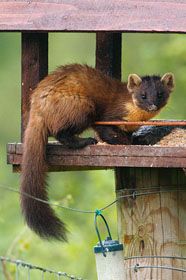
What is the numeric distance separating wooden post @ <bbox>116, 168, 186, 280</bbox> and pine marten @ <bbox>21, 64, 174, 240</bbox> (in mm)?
402

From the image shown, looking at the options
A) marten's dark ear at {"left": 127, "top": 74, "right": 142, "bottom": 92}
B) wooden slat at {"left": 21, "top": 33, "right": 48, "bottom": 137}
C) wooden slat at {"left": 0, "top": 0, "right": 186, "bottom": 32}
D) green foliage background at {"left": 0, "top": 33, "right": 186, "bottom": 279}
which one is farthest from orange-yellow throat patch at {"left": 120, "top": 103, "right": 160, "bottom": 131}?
green foliage background at {"left": 0, "top": 33, "right": 186, "bottom": 279}

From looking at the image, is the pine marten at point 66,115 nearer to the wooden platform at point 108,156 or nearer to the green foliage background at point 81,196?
the wooden platform at point 108,156

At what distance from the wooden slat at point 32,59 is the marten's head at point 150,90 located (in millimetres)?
631

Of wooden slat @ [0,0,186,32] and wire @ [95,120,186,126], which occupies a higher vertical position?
wooden slat @ [0,0,186,32]

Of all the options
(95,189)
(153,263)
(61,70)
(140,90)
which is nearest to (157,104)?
(140,90)

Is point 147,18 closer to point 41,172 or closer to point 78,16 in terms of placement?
point 78,16

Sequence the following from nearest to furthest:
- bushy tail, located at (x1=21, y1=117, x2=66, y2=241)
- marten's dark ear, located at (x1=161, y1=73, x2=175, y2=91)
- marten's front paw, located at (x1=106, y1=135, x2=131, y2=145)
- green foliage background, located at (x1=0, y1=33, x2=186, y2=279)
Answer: bushy tail, located at (x1=21, y1=117, x2=66, y2=241), marten's front paw, located at (x1=106, y1=135, x2=131, y2=145), marten's dark ear, located at (x1=161, y1=73, x2=175, y2=91), green foliage background, located at (x1=0, y1=33, x2=186, y2=279)

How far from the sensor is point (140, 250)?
25.6ft

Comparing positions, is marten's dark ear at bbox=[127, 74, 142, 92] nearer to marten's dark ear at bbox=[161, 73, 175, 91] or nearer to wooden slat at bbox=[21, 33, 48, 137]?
marten's dark ear at bbox=[161, 73, 175, 91]

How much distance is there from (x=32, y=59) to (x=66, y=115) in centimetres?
44

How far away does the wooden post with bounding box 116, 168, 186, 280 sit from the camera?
7734mm

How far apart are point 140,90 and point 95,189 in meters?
4.99

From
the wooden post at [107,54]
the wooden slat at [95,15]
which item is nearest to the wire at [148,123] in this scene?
the wooden slat at [95,15]

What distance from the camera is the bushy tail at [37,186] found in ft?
25.8
